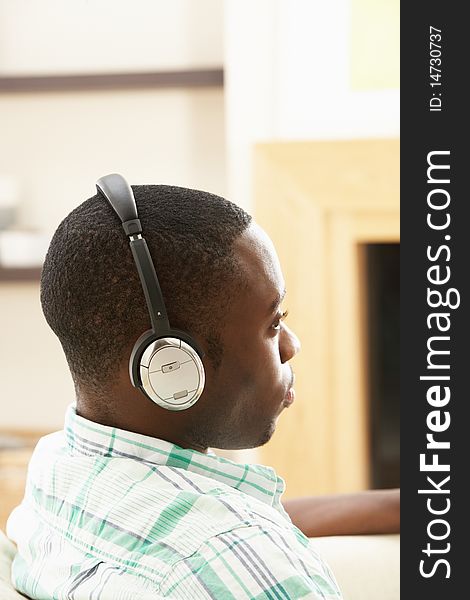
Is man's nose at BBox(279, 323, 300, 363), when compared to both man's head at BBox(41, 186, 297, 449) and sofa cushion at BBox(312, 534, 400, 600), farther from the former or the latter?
sofa cushion at BBox(312, 534, 400, 600)

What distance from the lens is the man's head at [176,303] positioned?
0.70m

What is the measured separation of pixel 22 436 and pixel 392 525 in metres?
2.01

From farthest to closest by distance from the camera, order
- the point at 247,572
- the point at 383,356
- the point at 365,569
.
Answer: the point at 383,356
the point at 365,569
the point at 247,572

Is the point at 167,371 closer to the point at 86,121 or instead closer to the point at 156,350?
the point at 156,350

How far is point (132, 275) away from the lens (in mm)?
691

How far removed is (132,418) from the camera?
0.73 meters

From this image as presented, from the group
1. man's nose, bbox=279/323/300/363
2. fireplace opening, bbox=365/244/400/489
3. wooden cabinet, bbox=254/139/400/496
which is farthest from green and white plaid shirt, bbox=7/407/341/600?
fireplace opening, bbox=365/244/400/489

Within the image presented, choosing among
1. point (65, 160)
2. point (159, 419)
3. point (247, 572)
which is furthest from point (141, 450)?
point (65, 160)

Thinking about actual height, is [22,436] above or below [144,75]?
below

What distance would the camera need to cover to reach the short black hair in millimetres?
696

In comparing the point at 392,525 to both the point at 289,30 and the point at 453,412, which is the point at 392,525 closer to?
the point at 453,412

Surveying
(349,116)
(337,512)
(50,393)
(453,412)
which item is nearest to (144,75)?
(349,116)

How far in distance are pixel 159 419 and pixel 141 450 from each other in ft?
0.11

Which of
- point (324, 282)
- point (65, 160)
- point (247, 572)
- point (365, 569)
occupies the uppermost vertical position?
point (65, 160)
